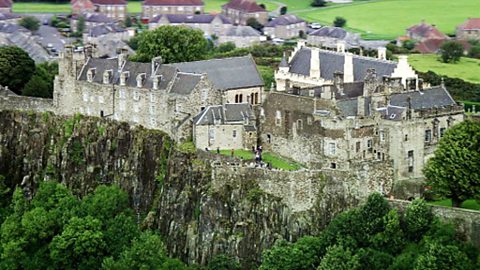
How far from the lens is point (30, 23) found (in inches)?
7318

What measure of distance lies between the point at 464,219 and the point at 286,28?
107 m

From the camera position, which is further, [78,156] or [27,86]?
[27,86]

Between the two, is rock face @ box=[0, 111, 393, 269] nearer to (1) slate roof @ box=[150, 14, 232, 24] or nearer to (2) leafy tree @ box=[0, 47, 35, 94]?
(2) leafy tree @ box=[0, 47, 35, 94]

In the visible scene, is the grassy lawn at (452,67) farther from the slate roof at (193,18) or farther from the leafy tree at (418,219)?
the slate roof at (193,18)

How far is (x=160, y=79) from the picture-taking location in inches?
3819

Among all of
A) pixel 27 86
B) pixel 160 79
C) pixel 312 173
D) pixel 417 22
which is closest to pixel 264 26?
pixel 417 22

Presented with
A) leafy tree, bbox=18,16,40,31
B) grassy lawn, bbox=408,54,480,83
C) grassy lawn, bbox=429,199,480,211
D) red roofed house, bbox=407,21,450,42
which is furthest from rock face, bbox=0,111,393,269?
leafy tree, bbox=18,16,40,31

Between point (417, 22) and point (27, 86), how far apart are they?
256ft

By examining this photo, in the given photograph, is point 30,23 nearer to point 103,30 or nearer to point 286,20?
point 103,30

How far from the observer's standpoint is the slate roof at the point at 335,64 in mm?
98562

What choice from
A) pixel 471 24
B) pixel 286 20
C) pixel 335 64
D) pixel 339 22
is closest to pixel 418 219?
pixel 335 64

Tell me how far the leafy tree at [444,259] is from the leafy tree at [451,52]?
57.3 meters

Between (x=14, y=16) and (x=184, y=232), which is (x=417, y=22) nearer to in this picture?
(x=14, y=16)

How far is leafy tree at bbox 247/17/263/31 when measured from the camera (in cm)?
19412
